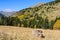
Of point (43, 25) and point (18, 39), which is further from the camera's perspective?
point (43, 25)

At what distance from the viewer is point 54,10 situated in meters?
192

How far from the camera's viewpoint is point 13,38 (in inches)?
578

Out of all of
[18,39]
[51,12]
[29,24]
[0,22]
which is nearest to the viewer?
[18,39]

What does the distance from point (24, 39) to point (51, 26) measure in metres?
65.7

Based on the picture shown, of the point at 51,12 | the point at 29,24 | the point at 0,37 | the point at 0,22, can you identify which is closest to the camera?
the point at 0,37

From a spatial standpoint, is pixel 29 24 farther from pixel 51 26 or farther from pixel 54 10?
pixel 54 10

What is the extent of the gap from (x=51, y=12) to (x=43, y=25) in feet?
350

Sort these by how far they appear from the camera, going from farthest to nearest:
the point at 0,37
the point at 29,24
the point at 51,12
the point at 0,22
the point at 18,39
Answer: the point at 51,12
the point at 29,24
the point at 0,22
the point at 18,39
the point at 0,37

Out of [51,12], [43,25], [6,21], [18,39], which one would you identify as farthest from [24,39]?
[51,12]

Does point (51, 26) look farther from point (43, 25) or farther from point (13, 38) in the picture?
point (13, 38)

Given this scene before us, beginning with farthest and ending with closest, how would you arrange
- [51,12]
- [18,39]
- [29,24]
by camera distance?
[51,12], [29,24], [18,39]

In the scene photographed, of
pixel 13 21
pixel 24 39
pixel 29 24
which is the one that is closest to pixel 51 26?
pixel 29 24

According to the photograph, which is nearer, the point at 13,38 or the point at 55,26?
the point at 13,38

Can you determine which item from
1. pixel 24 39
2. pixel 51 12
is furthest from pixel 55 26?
pixel 51 12
